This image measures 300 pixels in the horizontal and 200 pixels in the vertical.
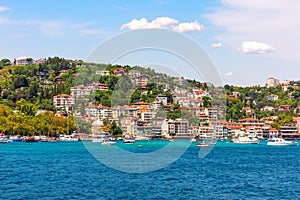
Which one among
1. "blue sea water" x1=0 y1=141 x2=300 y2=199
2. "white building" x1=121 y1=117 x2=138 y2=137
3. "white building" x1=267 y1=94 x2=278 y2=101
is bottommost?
"blue sea water" x1=0 y1=141 x2=300 y2=199

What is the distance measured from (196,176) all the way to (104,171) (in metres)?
5.87

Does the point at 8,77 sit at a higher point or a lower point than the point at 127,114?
higher

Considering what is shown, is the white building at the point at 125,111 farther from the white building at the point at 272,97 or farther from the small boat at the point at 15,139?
the white building at the point at 272,97

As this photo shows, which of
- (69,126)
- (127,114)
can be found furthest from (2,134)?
(127,114)

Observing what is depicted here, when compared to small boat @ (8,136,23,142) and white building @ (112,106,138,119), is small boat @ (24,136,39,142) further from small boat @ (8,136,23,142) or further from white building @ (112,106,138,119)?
white building @ (112,106,138,119)

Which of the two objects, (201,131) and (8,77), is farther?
(8,77)

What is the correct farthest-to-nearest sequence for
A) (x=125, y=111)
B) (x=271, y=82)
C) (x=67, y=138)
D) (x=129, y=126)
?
(x=271, y=82) < (x=129, y=126) < (x=67, y=138) < (x=125, y=111)

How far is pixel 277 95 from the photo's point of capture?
536ft

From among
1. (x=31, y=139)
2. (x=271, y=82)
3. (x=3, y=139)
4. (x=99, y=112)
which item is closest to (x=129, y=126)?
(x=99, y=112)

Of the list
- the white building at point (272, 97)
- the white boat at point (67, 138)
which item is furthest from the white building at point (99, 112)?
the white building at point (272, 97)

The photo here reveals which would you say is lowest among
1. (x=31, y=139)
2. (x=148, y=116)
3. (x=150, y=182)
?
(x=150, y=182)

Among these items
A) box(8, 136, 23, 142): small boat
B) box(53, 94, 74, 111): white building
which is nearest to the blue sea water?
box(8, 136, 23, 142): small boat

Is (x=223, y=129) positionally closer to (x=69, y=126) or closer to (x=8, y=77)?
(x=69, y=126)

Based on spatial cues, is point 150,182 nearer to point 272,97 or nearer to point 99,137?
point 99,137
